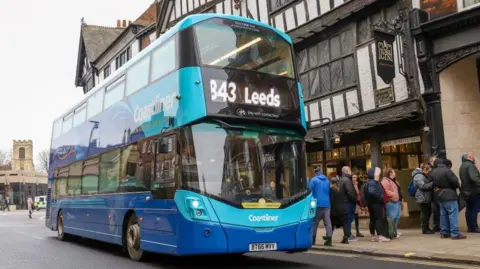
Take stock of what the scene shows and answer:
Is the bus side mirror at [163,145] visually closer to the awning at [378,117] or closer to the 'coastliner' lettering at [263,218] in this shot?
the 'coastliner' lettering at [263,218]

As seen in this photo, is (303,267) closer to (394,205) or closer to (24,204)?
(394,205)

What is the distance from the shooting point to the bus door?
27.1 ft

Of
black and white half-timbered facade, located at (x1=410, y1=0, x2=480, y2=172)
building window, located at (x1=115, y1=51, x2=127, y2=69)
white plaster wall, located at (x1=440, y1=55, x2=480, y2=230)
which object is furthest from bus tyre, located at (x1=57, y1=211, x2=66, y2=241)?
building window, located at (x1=115, y1=51, x2=127, y2=69)

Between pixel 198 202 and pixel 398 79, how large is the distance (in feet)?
28.0

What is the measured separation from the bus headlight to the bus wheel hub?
2331mm

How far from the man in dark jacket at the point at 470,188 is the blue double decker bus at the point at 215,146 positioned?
455 centimetres

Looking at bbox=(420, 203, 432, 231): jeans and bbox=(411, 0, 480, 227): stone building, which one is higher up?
bbox=(411, 0, 480, 227): stone building

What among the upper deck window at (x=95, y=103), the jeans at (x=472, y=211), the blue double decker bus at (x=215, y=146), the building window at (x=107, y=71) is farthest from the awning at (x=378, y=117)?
the building window at (x=107, y=71)

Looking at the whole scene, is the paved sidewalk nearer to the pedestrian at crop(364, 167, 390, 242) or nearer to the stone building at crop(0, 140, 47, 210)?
the pedestrian at crop(364, 167, 390, 242)

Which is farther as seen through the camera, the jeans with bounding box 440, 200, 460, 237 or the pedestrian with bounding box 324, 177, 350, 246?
the pedestrian with bounding box 324, 177, 350, 246

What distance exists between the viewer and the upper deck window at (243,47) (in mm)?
8615

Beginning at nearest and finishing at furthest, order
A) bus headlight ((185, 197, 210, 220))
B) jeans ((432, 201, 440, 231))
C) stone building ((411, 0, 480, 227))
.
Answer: bus headlight ((185, 197, 210, 220)) < jeans ((432, 201, 440, 231)) < stone building ((411, 0, 480, 227))

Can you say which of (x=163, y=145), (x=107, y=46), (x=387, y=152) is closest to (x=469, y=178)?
(x=387, y=152)

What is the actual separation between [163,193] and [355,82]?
29.4 feet
